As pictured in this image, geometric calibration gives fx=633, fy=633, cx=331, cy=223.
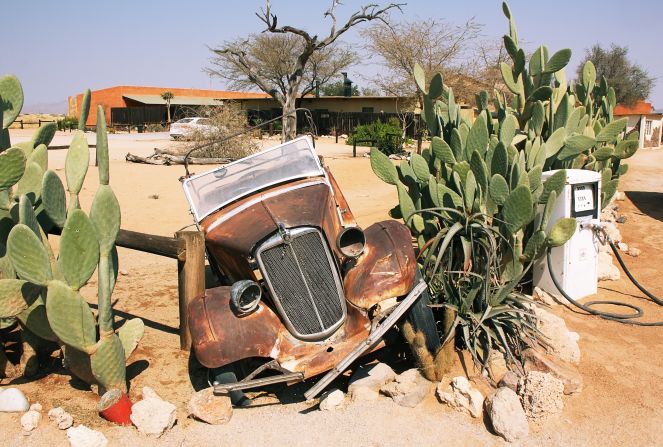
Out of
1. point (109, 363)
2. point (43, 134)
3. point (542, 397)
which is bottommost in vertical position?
point (542, 397)

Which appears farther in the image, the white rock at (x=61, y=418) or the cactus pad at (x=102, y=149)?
the cactus pad at (x=102, y=149)

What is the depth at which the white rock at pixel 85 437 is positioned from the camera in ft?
12.3

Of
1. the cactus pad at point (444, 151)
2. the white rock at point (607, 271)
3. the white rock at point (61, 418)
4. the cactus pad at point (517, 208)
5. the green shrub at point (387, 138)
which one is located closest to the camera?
the white rock at point (61, 418)

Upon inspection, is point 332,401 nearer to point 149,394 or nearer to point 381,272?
point 381,272

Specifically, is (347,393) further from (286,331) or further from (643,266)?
(643,266)

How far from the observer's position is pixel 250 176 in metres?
5.44

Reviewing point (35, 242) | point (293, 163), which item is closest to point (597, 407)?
point (293, 163)

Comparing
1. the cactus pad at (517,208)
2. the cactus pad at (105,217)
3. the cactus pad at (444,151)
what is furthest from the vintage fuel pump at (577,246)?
the cactus pad at (105,217)

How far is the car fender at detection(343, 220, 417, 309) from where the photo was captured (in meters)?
4.37

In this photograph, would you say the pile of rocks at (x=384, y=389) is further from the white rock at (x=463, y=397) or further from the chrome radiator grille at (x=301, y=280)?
the chrome radiator grille at (x=301, y=280)

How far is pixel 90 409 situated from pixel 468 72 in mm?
29912

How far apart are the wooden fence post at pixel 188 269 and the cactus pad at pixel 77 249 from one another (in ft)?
3.18

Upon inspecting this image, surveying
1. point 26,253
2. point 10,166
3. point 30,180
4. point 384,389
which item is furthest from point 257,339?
point 30,180

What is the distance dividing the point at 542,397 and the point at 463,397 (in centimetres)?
50
